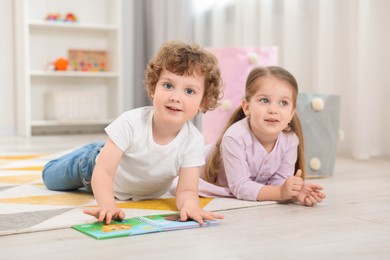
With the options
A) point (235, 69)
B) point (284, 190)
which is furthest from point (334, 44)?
point (284, 190)

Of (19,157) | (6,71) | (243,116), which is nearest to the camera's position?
(243,116)

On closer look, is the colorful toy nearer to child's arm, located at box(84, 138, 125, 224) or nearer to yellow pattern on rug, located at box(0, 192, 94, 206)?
yellow pattern on rug, located at box(0, 192, 94, 206)

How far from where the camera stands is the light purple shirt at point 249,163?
54.9 inches

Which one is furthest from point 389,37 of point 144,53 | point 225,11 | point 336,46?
point 144,53

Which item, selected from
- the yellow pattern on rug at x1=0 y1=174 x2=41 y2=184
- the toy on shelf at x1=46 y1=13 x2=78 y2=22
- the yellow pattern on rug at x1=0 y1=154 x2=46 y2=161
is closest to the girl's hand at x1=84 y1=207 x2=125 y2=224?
the yellow pattern on rug at x1=0 y1=174 x2=41 y2=184

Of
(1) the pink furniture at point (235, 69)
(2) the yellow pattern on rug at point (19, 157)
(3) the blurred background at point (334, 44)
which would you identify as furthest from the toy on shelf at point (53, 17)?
(1) the pink furniture at point (235, 69)

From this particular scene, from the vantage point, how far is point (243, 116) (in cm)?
159

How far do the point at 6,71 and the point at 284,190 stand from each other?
3.01m

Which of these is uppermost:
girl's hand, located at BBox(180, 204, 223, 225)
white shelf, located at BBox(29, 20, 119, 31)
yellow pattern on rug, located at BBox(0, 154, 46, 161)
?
white shelf, located at BBox(29, 20, 119, 31)

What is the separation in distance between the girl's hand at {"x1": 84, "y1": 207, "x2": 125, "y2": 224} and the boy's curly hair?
31 cm

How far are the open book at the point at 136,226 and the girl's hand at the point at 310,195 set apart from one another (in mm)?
283

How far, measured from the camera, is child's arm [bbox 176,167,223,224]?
1118 mm

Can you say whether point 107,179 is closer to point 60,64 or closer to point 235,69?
point 235,69

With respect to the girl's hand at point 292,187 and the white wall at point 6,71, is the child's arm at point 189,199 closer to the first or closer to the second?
the girl's hand at point 292,187
